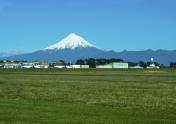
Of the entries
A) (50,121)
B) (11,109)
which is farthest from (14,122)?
(11,109)

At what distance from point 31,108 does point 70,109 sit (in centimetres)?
211

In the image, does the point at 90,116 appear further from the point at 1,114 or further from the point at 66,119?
the point at 1,114

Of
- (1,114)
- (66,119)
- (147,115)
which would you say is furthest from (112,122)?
(1,114)

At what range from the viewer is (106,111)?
28906mm

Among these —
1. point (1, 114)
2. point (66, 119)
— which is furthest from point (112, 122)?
point (1, 114)

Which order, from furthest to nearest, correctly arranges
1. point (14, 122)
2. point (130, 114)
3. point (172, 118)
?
point (130, 114) < point (172, 118) < point (14, 122)

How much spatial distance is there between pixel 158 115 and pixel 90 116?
3.50m

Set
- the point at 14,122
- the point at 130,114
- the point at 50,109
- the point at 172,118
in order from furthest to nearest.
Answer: the point at 50,109 → the point at 130,114 → the point at 172,118 → the point at 14,122

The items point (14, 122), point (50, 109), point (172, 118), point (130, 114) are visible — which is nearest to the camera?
point (14, 122)

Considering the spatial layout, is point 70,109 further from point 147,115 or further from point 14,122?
point 14,122

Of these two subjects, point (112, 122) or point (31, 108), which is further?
point (31, 108)

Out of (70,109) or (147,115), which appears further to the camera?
(70,109)

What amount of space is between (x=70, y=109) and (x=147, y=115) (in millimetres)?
4628

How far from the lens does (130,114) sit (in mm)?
27406
